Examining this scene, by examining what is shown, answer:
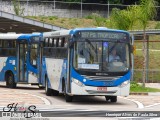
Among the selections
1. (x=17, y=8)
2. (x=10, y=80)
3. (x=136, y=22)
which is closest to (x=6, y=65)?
(x=10, y=80)

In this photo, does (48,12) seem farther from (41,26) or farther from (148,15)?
(148,15)

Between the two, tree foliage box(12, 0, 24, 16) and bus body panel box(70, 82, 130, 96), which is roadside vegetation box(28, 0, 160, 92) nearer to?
tree foliage box(12, 0, 24, 16)

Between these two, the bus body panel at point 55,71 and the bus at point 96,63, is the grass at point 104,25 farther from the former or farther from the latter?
the bus at point 96,63

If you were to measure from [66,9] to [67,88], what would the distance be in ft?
136

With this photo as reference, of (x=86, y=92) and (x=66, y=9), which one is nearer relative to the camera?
(x=86, y=92)

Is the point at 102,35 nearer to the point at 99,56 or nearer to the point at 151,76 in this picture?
the point at 99,56

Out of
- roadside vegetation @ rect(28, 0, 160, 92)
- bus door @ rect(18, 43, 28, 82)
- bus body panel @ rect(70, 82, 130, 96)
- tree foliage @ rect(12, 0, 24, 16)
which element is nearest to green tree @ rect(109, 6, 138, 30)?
roadside vegetation @ rect(28, 0, 160, 92)

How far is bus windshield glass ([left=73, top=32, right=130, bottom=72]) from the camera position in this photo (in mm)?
24234

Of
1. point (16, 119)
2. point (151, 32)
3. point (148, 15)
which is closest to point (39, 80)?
point (148, 15)

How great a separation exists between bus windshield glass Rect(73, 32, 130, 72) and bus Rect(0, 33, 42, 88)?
914 centimetres

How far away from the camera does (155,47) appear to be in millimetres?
55781

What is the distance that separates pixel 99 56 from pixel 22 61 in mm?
11262

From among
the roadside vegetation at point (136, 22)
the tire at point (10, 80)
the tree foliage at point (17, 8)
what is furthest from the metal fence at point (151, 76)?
Result: the tree foliage at point (17, 8)

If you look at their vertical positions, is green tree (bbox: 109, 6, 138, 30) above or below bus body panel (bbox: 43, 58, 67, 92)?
above
